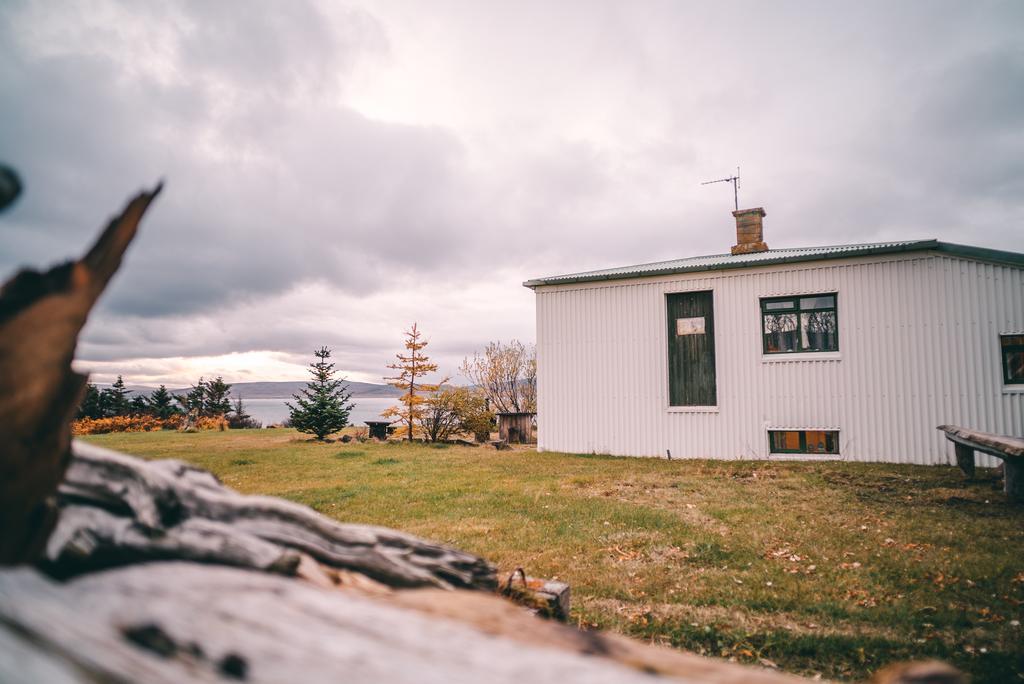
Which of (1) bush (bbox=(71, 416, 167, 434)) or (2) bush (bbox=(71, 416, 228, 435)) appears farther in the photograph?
(2) bush (bbox=(71, 416, 228, 435))

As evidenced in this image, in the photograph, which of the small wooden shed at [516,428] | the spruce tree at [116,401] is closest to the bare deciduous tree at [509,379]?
the small wooden shed at [516,428]

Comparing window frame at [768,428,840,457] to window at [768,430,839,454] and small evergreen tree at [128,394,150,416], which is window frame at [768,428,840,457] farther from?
small evergreen tree at [128,394,150,416]

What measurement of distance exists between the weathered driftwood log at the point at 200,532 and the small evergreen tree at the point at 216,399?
2929cm

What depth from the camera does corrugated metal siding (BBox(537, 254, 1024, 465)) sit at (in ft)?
38.7

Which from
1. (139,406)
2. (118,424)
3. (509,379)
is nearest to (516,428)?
(509,379)

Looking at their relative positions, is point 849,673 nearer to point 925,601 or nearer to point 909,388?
point 925,601

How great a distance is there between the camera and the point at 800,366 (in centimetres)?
1322

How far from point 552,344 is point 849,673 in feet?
42.8

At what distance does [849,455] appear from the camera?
1258cm

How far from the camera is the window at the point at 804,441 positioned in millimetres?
12867

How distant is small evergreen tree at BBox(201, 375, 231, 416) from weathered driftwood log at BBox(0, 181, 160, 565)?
97.1 feet

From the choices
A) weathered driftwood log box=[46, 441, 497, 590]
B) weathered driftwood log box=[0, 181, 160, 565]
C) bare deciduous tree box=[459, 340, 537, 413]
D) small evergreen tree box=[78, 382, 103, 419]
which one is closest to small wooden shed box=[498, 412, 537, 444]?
bare deciduous tree box=[459, 340, 537, 413]

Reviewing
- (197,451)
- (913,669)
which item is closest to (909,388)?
(913,669)

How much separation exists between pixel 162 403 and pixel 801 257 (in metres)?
30.2
